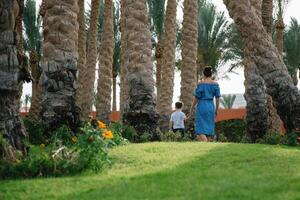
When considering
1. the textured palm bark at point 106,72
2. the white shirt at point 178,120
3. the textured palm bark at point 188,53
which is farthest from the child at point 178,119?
the textured palm bark at point 106,72

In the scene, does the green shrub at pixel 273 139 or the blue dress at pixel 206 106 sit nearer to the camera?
the blue dress at pixel 206 106

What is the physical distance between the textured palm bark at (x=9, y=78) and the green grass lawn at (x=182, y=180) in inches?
46.2

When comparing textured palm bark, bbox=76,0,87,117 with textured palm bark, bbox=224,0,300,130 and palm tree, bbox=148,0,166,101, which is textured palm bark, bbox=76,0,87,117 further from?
textured palm bark, bbox=224,0,300,130

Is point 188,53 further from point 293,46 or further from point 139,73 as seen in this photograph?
point 293,46

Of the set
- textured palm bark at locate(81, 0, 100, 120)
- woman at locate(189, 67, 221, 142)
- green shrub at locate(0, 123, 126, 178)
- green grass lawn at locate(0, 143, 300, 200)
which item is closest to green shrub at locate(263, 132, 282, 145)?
woman at locate(189, 67, 221, 142)

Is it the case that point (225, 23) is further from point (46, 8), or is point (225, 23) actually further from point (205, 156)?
point (205, 156)

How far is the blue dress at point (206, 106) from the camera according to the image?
1123 centimetres

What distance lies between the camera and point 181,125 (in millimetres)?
14953

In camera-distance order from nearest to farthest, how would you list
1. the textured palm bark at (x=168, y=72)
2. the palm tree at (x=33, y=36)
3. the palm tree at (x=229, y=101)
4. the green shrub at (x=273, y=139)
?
the green shrub at (x=273, y=139)
the textured palm bark at (x=168, y=72)
the palm tree at (x=33, y=36)
the palm tree at (x=229, y=101)

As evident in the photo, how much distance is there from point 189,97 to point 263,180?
524 inches

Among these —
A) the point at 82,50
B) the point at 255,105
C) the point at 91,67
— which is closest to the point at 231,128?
the point at 91,67

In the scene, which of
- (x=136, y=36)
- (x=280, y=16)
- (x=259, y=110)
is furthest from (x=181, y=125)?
(x=280, y=16)

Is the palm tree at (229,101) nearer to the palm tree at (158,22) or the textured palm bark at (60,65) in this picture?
the palm tree at (158,22)

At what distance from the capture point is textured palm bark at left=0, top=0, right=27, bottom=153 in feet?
23.4
